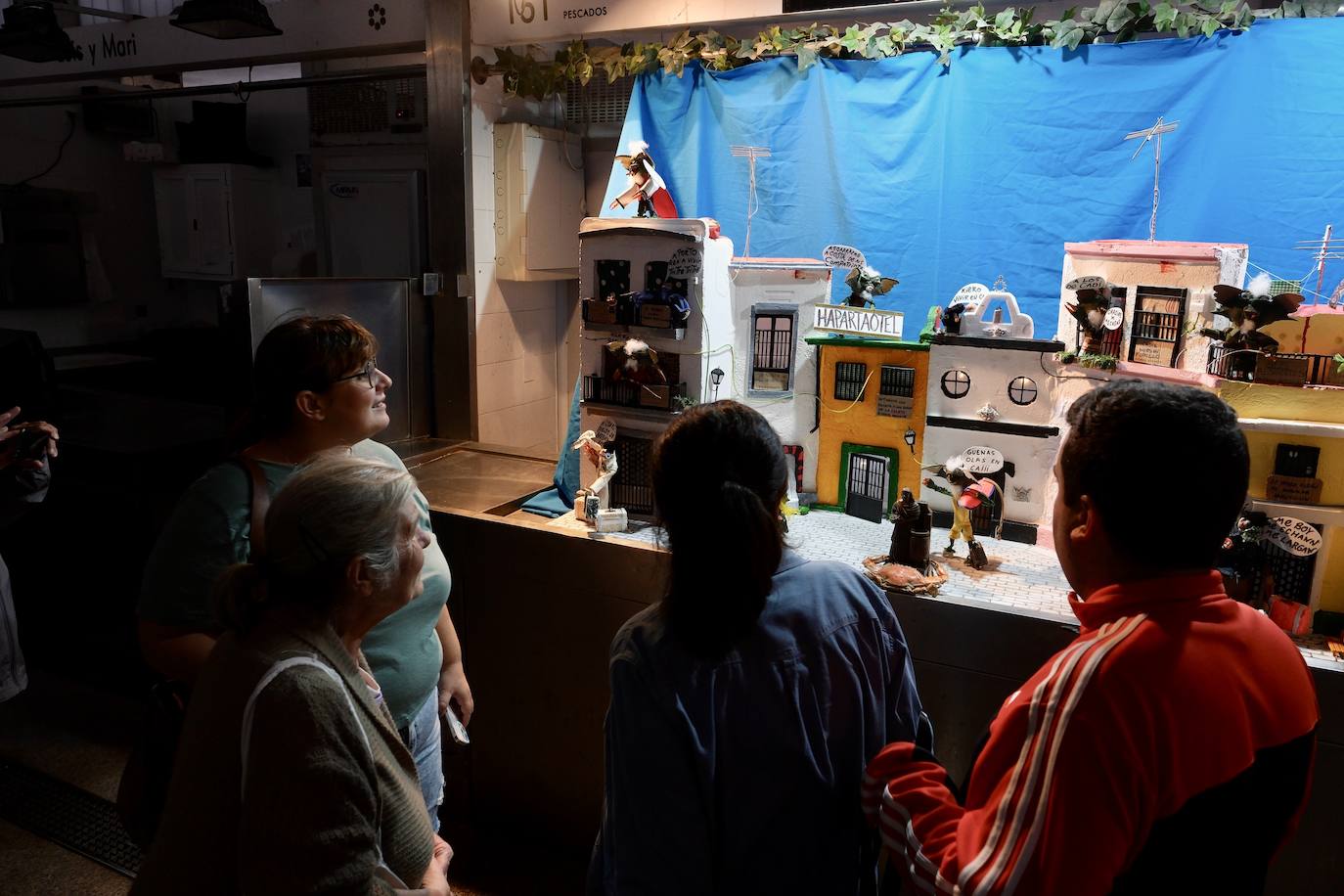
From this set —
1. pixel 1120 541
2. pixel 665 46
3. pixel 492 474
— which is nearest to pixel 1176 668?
pixel 1120 541

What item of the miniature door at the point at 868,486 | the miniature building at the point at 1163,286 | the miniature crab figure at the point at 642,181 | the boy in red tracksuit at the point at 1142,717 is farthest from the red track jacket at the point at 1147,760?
the miniature crab figure at the point at 642,181

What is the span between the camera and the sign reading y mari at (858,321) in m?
2.61

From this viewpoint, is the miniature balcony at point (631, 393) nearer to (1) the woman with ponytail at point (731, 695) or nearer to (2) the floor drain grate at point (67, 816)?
(1) the woman with ponytail at point (731, 695)

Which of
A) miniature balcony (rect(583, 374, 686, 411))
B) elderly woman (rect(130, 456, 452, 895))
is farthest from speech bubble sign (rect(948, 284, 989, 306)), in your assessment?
elderly woman (rect(130, 456, 452, 895))

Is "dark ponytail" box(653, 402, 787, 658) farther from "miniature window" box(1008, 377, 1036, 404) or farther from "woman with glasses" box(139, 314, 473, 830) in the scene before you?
A: "miniature window" box(1008, 377, 1036, 404)

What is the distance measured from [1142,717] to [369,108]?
429 cm

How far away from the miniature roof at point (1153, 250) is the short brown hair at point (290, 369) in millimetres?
1854

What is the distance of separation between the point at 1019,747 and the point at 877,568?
1200mm

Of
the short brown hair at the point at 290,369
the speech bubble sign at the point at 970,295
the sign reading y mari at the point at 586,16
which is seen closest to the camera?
the short brown hair at the point at 290,369

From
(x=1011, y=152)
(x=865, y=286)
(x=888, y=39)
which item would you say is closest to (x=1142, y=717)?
(x=865, y=286)

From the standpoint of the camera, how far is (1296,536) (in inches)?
78.7

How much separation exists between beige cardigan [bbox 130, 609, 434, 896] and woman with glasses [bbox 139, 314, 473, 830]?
39cm

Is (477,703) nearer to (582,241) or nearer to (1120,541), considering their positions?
(582,241)

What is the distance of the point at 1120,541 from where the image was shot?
1.10 m
